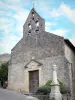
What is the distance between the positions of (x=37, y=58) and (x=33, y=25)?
399 cm

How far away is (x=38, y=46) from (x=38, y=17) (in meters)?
3.44

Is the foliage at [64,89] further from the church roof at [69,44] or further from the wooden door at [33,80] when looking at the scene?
the church roof at [69,44]

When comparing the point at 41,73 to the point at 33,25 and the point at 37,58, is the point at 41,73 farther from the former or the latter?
the point at 33,25

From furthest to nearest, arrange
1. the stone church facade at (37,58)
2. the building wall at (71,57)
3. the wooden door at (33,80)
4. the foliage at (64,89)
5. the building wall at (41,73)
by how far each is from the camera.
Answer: the wooden door at (33,80), the building wall at (71,57), the stone church facade at (37,58), the building wall at (41,73), the foliage at (64,89)

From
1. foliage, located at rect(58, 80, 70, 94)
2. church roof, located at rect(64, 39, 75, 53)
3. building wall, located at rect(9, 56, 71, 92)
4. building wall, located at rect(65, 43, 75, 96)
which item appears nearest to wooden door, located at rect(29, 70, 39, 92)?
building wall, located at rect(9, 56, 71, 92)

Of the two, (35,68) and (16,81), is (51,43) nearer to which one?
(35,68)

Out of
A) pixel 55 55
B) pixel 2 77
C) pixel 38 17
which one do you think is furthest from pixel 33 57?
pixel 2 77

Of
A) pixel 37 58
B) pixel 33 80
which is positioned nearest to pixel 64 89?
pixel 33 80

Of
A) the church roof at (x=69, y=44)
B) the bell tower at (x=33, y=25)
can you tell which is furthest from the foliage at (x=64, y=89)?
the bell tower at (x=33, y=25)

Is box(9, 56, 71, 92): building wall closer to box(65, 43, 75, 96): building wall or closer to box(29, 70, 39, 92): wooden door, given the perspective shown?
box(29, 70, 39, 92): wooden door

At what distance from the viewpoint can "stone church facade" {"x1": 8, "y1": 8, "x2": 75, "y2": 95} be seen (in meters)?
23.7

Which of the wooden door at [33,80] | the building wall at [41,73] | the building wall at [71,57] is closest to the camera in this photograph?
the building wall at [41,73]

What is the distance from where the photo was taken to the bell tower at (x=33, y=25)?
85.5 feet

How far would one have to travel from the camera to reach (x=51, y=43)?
2473 cm
